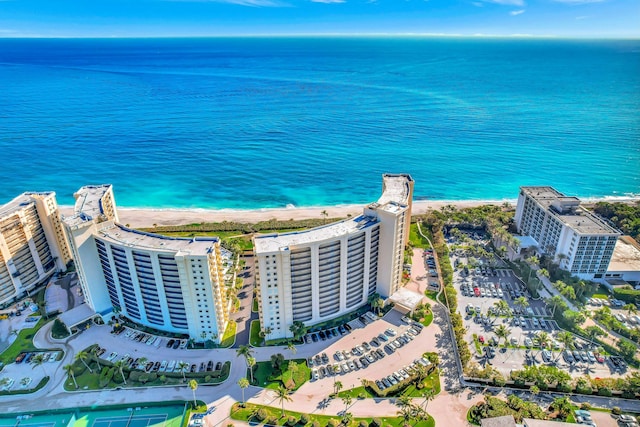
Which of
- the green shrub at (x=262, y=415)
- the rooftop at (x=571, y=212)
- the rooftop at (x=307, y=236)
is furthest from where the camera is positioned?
the rooftop at (x=571, y=212)

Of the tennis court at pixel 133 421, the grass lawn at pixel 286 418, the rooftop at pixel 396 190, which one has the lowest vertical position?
the tennis court at pixel 133 421

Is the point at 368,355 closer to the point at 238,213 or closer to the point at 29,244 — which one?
the point at 238,213

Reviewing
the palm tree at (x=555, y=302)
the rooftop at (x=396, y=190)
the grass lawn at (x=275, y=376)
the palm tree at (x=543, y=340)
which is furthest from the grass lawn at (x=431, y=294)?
the grass lawn at (x=275, y=376)

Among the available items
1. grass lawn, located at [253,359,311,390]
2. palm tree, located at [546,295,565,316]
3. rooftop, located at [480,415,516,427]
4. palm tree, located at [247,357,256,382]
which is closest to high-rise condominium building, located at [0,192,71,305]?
palm tree, located at [247,357,256,382]

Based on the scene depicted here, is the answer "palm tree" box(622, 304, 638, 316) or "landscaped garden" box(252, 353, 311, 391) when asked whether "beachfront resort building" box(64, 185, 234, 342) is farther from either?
"palm tree" box(622, 304, 638, 316)

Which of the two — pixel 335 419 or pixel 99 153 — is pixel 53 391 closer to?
pixel 335 419

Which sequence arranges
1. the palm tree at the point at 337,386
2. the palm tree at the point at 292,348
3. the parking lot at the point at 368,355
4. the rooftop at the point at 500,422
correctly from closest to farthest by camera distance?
the rooftop at the point at 500,422 → the palm tree at the point at 337,386 → the parking lot at the point at 368,355 → the palm tree at the point at 292,348

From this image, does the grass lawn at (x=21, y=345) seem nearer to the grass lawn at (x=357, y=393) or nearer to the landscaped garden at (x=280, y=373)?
the landscaped garden at (x=280, y=373)
